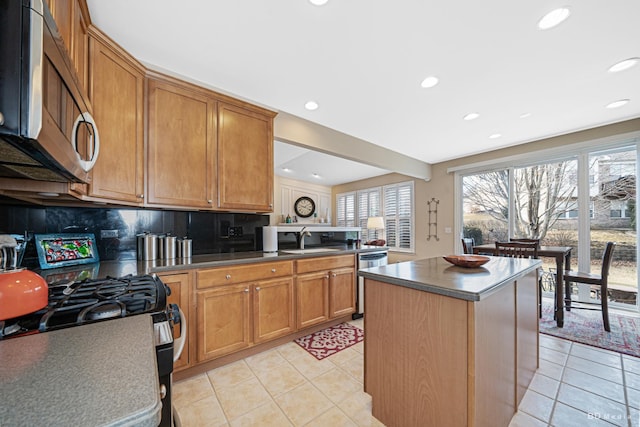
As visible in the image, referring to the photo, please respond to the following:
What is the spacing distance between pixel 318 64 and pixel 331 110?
78 cm

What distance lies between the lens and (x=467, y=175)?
465cm

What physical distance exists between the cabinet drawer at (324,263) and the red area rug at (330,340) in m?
0.70

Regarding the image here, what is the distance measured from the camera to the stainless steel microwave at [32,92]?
54cm

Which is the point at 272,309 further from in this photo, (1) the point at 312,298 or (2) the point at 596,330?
(2) the point at 596,330

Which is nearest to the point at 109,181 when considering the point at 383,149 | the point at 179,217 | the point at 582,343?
the point at 179,217

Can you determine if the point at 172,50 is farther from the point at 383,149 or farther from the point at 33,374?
the point at 383,149

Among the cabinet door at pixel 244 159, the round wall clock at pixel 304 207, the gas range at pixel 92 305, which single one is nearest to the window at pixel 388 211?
the round wall clock at pixel 304 207

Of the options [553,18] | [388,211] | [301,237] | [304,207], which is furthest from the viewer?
[304,207]

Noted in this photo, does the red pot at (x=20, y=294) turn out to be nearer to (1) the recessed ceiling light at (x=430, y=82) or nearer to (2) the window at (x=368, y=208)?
(1) the recessed ceiling light at (x=430, y=82)

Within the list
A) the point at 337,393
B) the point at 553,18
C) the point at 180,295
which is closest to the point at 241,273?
the point at 180,295

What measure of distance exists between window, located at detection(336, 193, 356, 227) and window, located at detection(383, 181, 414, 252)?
1.09m

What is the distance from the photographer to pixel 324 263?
273cm

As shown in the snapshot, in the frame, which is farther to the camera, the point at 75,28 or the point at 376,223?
the point at 376,223

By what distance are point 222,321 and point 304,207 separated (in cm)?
502
